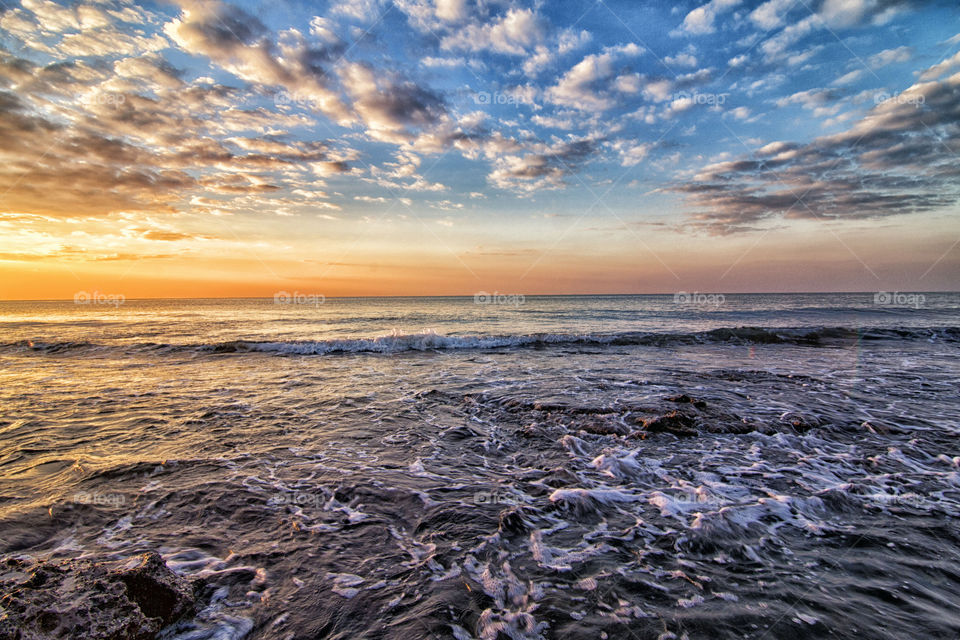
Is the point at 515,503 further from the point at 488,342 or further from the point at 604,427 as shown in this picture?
the point at 488,342

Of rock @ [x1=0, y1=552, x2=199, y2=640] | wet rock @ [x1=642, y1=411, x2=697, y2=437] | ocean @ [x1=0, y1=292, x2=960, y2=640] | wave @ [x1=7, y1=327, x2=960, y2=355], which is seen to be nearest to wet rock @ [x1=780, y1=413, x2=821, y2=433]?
ocean @ [x1=0, y1=292, x2=960, y2=640]

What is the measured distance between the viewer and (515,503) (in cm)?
493

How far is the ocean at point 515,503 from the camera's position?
317 cm

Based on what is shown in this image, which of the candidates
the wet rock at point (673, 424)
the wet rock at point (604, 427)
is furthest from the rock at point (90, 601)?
the wet rock at point (673, 424)

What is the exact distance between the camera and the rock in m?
2.58

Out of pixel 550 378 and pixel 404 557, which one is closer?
pixel 404 557

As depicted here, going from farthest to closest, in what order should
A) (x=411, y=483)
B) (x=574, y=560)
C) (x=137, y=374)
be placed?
(x=137, y=374)
(x=411, y=483)
(x=574, y=560)

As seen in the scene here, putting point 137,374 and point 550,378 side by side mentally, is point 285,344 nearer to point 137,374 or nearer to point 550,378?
point 137,374

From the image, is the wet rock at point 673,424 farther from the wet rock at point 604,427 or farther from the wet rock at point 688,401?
the wet rock at point 688,401

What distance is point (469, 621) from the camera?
122 inches

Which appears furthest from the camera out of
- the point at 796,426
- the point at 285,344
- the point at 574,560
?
the point at 285,344

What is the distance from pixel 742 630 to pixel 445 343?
20.5 metres

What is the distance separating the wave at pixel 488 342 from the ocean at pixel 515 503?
31.8ft

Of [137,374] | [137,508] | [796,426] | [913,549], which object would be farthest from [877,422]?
[137,374]
